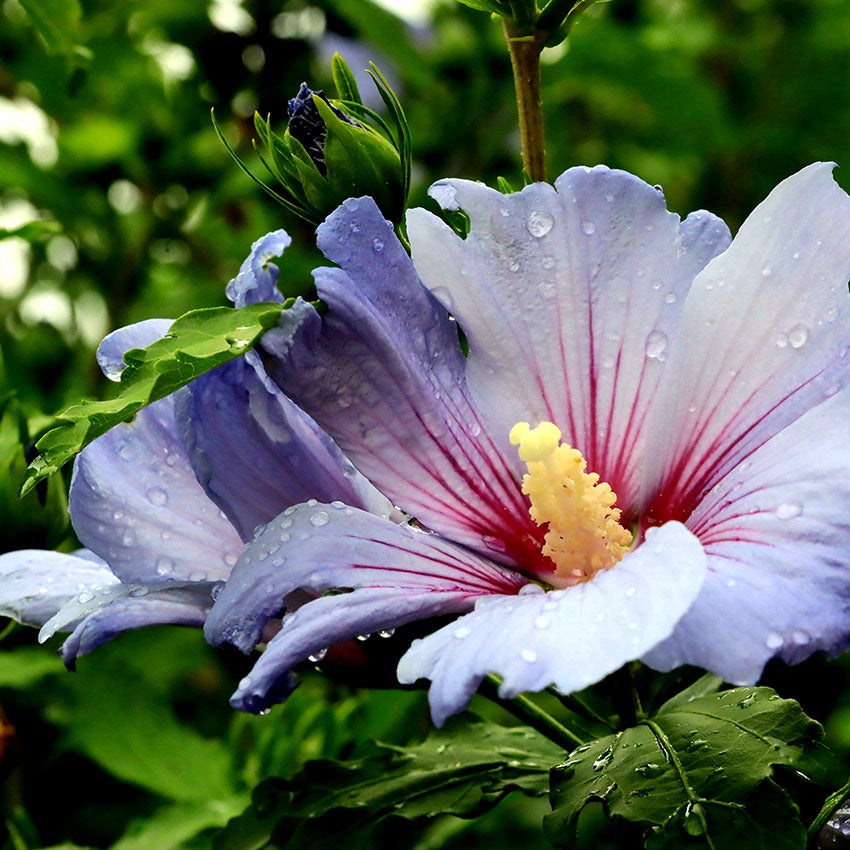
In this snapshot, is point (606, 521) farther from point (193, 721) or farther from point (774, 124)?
point (774, 124)

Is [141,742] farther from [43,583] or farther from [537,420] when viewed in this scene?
[537,420]

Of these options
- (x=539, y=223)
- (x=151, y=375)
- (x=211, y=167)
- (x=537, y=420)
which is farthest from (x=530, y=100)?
(x=211, y=167)

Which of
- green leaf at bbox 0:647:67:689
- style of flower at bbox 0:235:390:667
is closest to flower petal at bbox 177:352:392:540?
style of flower at bbox 0:235:390:667

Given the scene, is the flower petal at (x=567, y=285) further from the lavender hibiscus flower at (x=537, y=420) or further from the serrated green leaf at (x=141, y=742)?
the serrated green leaf at (x=141, y=742)

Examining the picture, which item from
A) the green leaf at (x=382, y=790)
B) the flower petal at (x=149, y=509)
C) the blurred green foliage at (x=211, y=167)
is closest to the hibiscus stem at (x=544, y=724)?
the green leaf at (x=382, y=790)

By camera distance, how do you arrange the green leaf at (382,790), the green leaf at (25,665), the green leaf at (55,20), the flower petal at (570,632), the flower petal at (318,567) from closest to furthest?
the flower petal at (570,632) < the flower petal at (318,567) < the green leaf at (382,790) < the green leaf at (55,20) < the green leaf at (25,665)

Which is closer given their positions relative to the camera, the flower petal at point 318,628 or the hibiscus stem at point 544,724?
the flower petal at point 318,628

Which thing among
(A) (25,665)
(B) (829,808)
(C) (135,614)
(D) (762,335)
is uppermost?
(D) (762,335)
